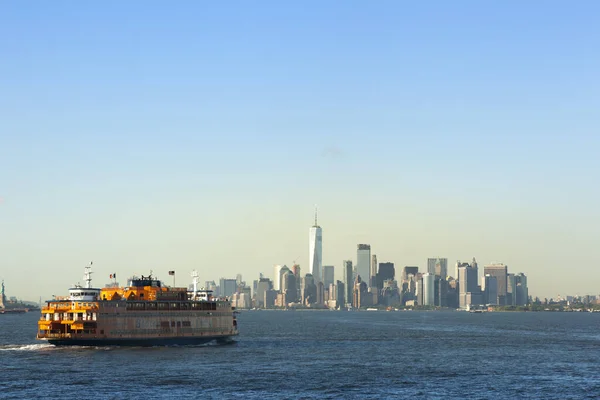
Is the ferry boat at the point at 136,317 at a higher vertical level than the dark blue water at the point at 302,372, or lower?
higher

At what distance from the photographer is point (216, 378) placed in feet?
304

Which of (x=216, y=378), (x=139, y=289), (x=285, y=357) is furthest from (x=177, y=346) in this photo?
(x=216, y=378)

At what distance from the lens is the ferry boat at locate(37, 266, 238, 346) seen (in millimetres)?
123875

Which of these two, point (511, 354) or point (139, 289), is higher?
point (139, 289)

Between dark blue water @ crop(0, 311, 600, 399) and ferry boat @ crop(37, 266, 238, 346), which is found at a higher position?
ferry boat @ crop(37, 266, 238, 346)

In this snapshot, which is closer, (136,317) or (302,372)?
(302,372)

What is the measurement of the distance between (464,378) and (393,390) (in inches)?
545

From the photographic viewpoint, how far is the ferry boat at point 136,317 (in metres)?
124

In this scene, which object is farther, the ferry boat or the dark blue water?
the ferry boat

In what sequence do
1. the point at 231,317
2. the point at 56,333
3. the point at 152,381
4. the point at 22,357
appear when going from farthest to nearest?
1. the point at 231,317
2. the point at 56,333
3. the point at 22,357
4. the point at 152,381

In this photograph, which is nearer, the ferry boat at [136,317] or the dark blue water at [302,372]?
the dark blue water at [302,372]

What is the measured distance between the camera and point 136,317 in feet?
420

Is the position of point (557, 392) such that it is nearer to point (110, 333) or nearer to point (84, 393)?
point (84, 393)

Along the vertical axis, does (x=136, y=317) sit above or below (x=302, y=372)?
above
